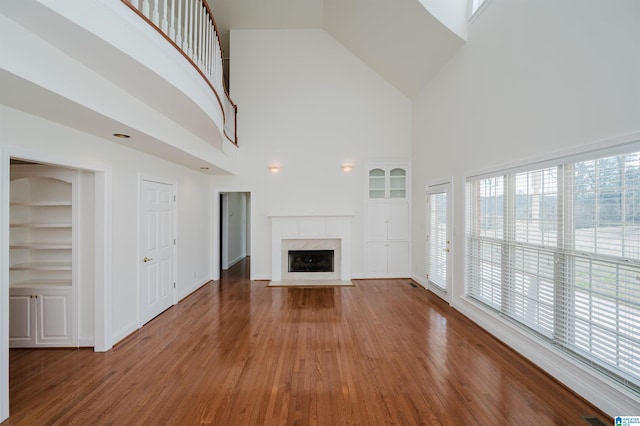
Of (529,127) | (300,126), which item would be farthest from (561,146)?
(300,126)

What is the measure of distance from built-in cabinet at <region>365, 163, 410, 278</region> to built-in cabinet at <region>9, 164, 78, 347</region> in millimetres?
4796

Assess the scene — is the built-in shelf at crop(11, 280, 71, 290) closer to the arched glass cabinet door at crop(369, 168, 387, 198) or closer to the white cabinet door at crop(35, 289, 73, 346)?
the white cabinet door at crop(35, 289, 73, 346)

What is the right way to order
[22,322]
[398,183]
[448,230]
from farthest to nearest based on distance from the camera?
[398,183]
[448,230]
[22,322]

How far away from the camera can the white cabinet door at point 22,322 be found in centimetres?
279

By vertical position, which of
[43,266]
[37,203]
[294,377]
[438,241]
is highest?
[37,203]

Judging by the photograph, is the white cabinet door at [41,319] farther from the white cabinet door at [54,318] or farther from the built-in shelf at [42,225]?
the built-in shelf at [42,225]

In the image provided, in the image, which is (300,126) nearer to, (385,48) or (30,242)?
(385,48)

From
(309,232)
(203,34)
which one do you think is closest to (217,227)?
(309,232)

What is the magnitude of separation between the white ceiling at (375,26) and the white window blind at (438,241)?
2328 millimetres

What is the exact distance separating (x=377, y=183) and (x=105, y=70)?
15.8 ft

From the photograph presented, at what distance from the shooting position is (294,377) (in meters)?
2.34

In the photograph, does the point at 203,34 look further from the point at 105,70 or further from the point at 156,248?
the point at 156,248

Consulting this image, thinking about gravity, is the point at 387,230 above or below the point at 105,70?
below

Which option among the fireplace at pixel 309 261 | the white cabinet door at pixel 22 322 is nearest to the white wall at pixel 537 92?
the fireplace at pixel 309 261
